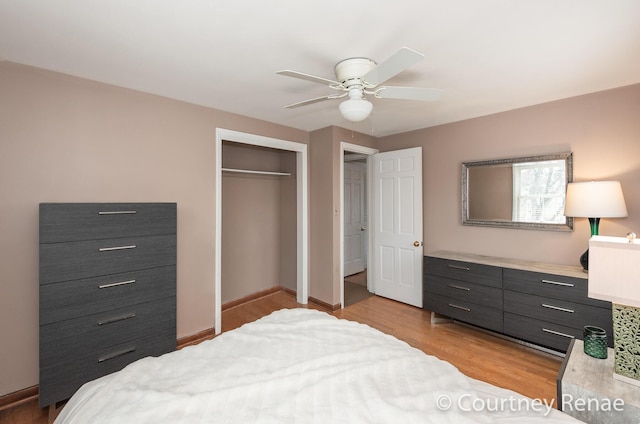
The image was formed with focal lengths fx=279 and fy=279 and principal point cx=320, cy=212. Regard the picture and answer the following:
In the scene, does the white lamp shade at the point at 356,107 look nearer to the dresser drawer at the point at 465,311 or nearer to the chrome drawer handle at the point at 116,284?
the chrome drawer handle at the point at 116,284

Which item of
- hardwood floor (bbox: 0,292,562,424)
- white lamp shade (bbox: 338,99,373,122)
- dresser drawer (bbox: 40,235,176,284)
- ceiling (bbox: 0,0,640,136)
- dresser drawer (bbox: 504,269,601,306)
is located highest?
ceiling (bbox: 0,0,640,136)

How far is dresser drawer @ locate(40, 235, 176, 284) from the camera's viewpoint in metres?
1.87

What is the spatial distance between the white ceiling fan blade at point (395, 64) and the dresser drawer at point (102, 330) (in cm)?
234

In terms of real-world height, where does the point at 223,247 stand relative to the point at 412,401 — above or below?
above

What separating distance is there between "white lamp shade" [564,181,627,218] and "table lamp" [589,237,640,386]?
1.27 m

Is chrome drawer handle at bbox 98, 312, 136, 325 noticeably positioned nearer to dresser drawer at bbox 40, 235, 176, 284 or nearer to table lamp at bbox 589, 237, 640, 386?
dresser drawer at bbox 40, 235, 176, 284

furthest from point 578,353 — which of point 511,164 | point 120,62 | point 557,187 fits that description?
point 120,62

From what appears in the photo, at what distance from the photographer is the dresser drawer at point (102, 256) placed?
73.4 inches

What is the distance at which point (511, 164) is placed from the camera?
118 inches

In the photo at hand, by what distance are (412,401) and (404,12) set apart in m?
1.81

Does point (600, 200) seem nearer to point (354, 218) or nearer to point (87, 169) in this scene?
point (354, 218)

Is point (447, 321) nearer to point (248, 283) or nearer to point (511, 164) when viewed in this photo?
A: point (511, 164)

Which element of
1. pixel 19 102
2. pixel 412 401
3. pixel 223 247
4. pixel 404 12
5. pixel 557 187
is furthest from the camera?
pixel 223 247

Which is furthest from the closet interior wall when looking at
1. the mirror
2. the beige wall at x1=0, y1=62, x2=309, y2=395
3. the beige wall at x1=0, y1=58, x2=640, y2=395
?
the mirror
